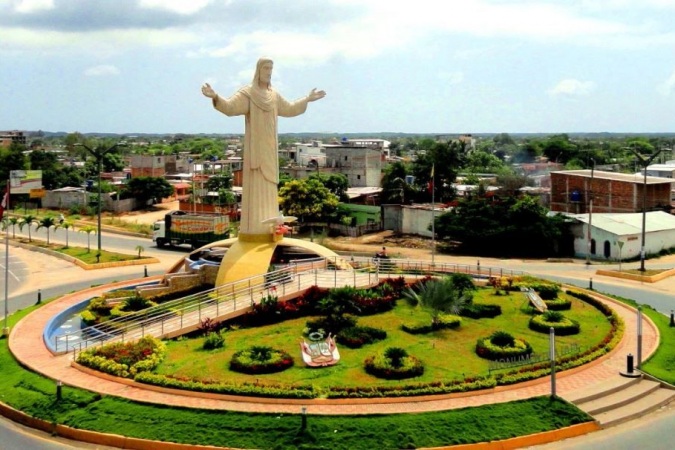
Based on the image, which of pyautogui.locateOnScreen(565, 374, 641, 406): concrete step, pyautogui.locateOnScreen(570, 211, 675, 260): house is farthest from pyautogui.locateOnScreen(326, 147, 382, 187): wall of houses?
pyautogui.locateOnScreen(565, 374, 641, 406): concrete step

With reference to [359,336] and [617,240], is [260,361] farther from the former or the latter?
[617,240]

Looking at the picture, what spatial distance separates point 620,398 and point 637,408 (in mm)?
474

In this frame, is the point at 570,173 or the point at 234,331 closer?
the point at 234,331

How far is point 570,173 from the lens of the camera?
54594mm

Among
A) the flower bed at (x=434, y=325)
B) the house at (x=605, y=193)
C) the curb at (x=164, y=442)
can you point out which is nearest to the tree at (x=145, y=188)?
the house at (x=605, y=193)

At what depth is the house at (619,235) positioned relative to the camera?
41.5 m

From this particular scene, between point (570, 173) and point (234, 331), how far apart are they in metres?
38.9

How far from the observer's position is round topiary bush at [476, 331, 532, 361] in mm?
19953

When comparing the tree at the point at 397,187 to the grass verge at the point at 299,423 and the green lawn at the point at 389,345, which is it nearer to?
the green lawn at the point at 389,345

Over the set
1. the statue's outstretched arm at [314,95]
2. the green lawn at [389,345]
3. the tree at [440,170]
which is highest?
the statue's outstretched arm at [314,95]

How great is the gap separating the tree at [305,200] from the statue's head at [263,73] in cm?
2654

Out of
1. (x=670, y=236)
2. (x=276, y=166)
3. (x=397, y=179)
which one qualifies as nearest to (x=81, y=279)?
(x=276, y=166)

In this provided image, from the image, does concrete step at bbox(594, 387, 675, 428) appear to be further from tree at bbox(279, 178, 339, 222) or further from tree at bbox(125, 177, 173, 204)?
tree at bbox(125, 177, 173, 204)

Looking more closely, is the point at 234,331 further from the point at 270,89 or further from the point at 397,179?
the point at 397,179
